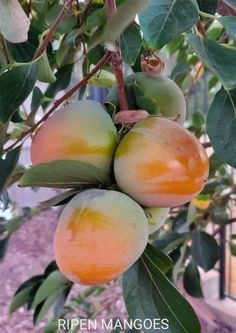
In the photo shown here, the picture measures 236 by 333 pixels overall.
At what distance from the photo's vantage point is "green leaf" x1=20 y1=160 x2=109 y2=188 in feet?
1.44

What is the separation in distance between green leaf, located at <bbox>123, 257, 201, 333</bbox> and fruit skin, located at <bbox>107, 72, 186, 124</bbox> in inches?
6.3

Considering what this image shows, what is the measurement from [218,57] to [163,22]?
0.18 ft

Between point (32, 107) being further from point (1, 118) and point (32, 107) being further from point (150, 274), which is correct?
point (150, 274)

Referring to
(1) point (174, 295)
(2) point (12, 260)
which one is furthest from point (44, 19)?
(2) point (12, 260)

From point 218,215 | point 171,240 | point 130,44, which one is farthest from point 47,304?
point 130,44

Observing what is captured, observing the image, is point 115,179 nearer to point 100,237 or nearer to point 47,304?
point 100,237

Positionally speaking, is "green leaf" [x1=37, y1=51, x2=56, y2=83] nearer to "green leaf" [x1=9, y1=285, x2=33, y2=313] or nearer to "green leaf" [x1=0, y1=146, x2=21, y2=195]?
"green leaf" [x1=0, y1=146, x2=21, y2=195]

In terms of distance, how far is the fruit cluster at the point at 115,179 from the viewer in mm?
426

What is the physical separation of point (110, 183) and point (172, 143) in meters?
0.07

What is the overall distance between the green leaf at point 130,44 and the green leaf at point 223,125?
9 cm

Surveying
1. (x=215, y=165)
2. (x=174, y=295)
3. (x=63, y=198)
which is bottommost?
(x=215, y=165)

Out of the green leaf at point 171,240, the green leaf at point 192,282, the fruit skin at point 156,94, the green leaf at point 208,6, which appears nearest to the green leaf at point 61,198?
the fruit skin at point 156,94

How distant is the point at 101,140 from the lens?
0.46m

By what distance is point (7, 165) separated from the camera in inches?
20.8
